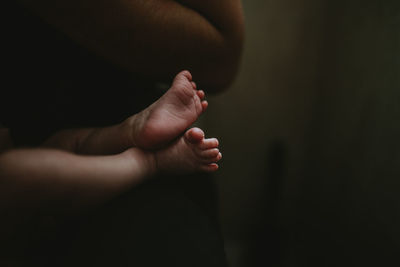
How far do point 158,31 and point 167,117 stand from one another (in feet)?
0.52

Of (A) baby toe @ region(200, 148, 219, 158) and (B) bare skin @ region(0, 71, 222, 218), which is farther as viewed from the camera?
(A) baby toe @ region(200, 148, 219, 158)

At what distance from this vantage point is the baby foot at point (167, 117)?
35cm

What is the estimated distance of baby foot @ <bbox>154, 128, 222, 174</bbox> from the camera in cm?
36

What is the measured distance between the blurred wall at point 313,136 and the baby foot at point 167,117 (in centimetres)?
70

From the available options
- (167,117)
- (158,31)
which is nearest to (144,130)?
(167,117)

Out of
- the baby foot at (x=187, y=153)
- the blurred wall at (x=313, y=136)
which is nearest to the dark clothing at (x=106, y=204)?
the baby foot at (x=187, y=153)

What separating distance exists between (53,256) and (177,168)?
197 mm

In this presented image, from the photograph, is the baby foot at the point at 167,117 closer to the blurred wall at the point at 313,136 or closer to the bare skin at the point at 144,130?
the bare skin at the point at 144,130

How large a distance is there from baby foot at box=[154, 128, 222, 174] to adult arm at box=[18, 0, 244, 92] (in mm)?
180

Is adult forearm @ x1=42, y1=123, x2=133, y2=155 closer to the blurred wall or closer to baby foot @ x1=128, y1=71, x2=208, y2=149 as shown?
baby foot @ x1=128, y1=71, x2=208, y2=149

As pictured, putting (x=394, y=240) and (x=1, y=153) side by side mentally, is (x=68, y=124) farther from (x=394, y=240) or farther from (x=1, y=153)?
(x=394, y=240)

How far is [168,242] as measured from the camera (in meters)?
0.26

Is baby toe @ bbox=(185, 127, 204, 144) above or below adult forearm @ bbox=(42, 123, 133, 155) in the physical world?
below

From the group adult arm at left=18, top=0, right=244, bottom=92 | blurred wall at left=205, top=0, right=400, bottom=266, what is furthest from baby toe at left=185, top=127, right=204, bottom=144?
blurred wall at left=205, top=0, right=400, bottom=266
